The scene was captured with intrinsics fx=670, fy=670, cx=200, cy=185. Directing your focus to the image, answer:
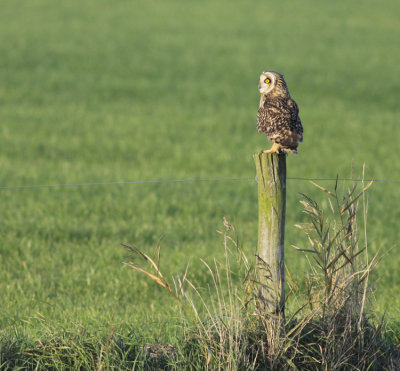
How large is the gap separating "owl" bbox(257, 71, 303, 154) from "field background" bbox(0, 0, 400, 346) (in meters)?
1.50

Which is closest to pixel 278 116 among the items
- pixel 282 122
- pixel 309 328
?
pixel 282 122

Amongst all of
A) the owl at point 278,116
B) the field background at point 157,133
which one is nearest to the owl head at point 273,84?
the owl at point 278,116

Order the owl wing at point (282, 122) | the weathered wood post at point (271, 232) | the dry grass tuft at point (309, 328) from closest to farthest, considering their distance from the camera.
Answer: the dry grass tuft at point (309, 328) → the weathered wood post at point (271, 232) → the owl wing at point (282, 122)

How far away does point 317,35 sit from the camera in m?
28.8

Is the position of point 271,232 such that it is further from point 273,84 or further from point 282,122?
point 273,84

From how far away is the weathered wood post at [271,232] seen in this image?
3.98 m

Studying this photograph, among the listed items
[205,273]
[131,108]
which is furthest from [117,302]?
[131,108]

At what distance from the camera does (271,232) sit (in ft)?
13.2

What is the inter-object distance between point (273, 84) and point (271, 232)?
115 centimetres

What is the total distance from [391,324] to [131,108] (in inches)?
538

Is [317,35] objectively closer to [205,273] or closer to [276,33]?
[276,33]

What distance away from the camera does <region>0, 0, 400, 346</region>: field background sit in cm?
661

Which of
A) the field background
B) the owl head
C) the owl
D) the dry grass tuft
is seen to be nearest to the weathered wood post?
the dry grass tuft

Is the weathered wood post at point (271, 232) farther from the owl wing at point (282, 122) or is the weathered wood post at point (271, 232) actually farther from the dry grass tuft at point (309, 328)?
the owl wing at point (282, 122)
